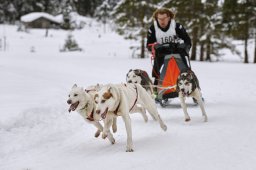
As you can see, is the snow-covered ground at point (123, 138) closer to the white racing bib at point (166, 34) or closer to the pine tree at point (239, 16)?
the white racing bib at point (166, 34)

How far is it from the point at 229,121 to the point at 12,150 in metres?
3.80

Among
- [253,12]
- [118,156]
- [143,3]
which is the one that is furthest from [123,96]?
[143,3]

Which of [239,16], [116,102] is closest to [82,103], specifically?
[116,102]

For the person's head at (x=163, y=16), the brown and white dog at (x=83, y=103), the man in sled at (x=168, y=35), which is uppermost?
the person's head at (x=163, y=16)

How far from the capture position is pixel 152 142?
19.1 feet

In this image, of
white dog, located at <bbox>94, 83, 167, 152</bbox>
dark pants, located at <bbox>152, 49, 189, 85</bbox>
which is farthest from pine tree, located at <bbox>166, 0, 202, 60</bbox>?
white dog, located at <bbox>94, 83, 167, 152</bbox>

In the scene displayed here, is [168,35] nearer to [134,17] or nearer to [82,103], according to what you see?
[82,103]

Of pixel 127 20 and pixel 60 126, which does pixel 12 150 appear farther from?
pixel 127 20

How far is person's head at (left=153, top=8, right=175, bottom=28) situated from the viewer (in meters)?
8.12

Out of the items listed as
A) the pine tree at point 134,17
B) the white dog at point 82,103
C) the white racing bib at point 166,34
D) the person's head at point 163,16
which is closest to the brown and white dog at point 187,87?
the white racing bib at point 166,34

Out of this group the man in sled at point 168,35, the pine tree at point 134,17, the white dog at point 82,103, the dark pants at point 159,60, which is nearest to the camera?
the white dog at point 82,103

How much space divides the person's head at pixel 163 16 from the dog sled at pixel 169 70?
47 centimetres

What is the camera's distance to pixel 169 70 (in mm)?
8477

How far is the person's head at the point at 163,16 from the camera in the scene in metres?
8.12
